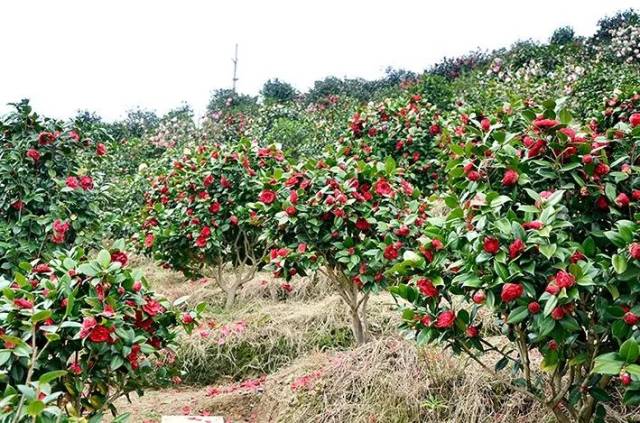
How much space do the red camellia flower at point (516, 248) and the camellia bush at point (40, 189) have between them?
9.50 ft

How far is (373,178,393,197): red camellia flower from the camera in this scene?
3.94 meters

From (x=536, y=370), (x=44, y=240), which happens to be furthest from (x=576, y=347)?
(x=44, y=240)

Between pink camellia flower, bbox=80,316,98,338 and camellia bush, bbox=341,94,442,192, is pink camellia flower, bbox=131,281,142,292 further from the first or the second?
camellia bush, bbox=341,94,442,192

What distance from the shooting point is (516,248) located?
206 centimetres

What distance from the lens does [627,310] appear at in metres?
1.99

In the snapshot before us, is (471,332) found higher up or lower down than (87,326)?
lower down

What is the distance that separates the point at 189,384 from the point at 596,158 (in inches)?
163

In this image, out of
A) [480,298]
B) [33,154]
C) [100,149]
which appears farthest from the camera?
[100,149]

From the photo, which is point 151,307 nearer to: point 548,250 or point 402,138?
point 548,250

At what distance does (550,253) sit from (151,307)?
64.5 inches

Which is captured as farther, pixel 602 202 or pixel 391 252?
pixel 391 252

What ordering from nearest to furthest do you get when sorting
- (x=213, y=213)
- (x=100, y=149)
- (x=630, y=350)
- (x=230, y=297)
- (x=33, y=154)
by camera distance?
(x=630, y=350), (x=33, y=154), (x=100, y=149), (x=213, y=213), (x=230, y=297)

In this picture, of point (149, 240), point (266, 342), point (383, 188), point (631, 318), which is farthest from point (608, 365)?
point (149, 240)

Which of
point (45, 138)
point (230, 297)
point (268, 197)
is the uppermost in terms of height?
point (45, 138)
